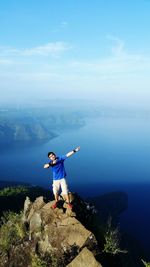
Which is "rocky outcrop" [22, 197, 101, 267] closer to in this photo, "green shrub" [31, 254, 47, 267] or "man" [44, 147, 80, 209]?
"man" [44, 147, 80, 209]

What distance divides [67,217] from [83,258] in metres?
3.58

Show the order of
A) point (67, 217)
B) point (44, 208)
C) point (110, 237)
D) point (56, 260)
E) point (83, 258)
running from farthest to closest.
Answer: point (44, 208), point (67, 217), point (110, 237), point (56, 260), point (83, 258)

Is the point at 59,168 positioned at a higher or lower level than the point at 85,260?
higher

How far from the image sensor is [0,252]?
1673cm

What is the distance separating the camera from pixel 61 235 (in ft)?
51.9

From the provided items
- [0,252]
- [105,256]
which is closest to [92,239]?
[105,256]

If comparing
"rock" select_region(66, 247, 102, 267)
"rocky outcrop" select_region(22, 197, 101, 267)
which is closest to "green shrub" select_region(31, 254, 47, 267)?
"rocky outcrop" select_region(22, 197, 101, 267)

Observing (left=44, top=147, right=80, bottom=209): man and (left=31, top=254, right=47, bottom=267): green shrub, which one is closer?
(left=31, top=254, right=47, bottom=267): green shrub

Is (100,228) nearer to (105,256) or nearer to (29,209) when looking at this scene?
(105,256)

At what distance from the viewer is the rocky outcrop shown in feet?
48.3

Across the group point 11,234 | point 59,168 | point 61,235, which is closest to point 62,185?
point 59,168

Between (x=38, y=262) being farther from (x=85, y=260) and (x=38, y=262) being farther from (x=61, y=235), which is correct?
(x=61, y=235)

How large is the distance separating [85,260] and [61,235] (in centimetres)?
269

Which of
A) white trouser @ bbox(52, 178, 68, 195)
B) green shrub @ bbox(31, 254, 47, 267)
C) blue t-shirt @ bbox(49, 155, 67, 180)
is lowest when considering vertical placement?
green shrub @ bbox(31, 254, 47, 267)
